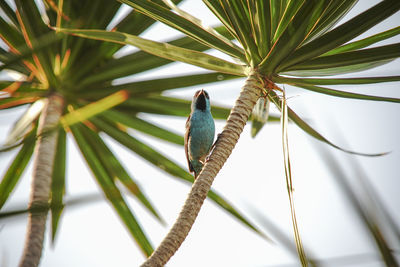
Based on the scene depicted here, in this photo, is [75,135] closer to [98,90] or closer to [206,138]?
[98,90]

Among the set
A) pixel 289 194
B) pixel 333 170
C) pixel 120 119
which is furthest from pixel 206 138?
pixel 333 170

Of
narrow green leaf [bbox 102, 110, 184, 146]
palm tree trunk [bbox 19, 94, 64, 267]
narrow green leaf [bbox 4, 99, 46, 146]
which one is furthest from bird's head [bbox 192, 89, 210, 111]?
narrow green leaf [bbox 4, 99, 46, 146]

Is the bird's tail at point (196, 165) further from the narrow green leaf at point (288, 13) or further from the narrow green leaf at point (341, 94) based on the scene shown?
the narrow green leaf at point (288, 13)

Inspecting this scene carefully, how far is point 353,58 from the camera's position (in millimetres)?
2111

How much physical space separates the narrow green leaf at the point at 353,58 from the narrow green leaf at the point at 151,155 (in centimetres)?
155

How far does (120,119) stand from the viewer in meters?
3.36

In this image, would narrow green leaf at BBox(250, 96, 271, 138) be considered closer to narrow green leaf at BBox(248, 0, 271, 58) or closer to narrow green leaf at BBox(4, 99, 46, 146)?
narrow green leaf at BBox(248, 0, 271, 58)

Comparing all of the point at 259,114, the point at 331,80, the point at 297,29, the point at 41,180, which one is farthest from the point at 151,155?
the point at 297,29

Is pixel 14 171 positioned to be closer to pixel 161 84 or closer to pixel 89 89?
pixel 89 89

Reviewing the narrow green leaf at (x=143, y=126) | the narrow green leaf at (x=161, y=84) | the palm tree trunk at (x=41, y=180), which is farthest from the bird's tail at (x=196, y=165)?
the palm tree trunk at (x=41, y=180)

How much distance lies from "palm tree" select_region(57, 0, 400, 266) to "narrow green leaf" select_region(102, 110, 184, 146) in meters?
1.25

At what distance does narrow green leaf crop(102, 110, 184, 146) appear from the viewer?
333cm

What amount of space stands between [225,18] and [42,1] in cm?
173

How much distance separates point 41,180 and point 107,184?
1037 millimetres
